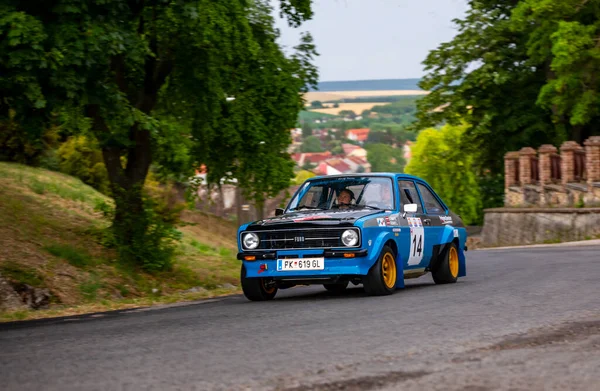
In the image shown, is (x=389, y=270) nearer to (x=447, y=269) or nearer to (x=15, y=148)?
(x=447, y=269)

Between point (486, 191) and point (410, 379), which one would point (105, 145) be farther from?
point (486, 191)

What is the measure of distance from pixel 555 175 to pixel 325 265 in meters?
37.2

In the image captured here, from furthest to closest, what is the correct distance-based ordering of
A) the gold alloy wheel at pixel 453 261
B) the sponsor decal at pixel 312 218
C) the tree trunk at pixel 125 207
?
the tree trunk at pixel 125 207 → the gold alloy wheel at pixel 453 261 → the sponsor decal at pixel 312 218

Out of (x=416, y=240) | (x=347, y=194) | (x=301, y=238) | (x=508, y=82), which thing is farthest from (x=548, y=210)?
(x=301, y=238)

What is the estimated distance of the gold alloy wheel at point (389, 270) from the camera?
14547mm

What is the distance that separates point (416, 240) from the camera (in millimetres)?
15711

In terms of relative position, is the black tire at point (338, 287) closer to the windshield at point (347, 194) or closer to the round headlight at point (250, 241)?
the windshield at point (347, 194)

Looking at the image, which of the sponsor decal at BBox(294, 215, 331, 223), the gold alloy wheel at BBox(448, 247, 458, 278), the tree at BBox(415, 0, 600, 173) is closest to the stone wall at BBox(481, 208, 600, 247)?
the tree at BBox(415, 0, 600, 173)

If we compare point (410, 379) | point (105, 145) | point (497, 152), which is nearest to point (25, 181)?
point (105, 145)

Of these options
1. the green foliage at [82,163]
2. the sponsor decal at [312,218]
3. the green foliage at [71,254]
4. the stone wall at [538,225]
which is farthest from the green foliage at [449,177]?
the sponsor decal at [312,218]

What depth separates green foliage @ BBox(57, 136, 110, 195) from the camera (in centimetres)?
3594

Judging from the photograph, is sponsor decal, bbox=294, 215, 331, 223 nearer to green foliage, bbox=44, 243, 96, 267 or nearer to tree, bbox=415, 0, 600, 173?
green foliage, bbox=44, 243, 96, 267

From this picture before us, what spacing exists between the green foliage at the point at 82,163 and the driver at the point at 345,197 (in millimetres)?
21008

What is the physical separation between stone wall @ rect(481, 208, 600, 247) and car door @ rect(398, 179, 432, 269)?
82.6 feet
